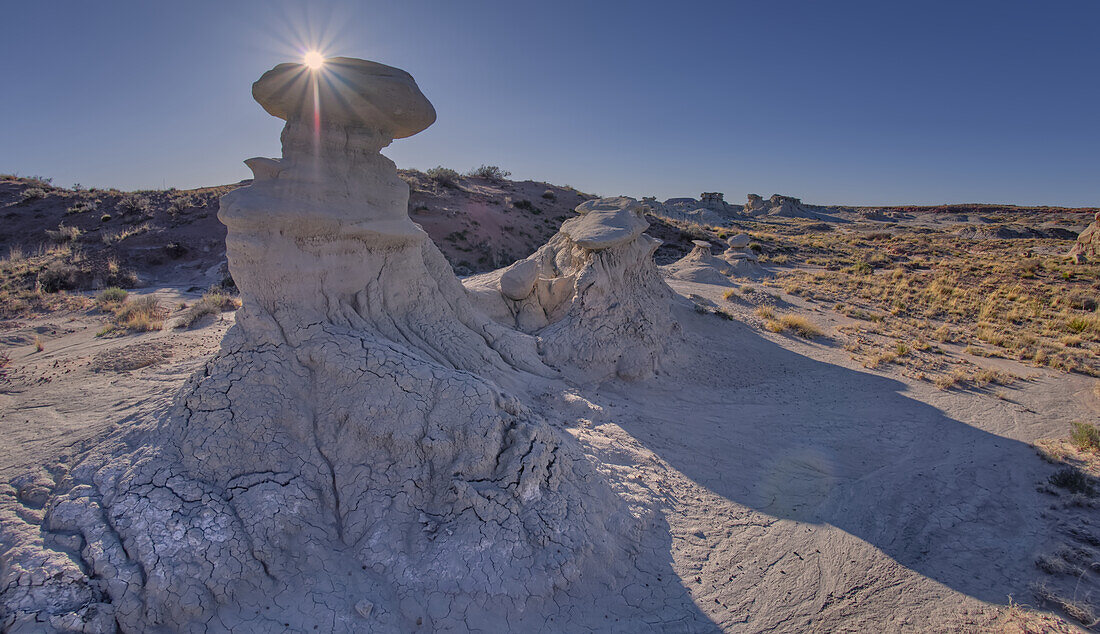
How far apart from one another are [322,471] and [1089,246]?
103ft

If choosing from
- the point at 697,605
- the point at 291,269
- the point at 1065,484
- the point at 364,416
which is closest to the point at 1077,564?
the point at 1065,484

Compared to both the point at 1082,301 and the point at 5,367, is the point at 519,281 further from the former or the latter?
the point at 1082,301

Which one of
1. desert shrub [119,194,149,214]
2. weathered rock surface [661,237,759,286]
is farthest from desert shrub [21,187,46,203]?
weathered rock surface [661,237,759,286]

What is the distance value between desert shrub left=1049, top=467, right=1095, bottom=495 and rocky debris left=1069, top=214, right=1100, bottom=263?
2231cm

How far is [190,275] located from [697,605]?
710 inches

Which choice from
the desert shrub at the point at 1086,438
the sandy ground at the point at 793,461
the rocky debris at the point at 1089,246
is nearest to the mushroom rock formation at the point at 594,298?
the sandy ground at the point at 793,461

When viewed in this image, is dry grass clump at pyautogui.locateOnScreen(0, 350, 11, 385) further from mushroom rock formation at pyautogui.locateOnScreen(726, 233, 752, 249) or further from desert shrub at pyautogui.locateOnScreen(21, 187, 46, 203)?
mushroom rock formation at pyautogui.locateOnScreen(726, 233, 752, 249)

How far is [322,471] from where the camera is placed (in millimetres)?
3436

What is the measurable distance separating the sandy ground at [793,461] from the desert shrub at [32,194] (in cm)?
1989

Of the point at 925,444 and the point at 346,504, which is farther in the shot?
the point at 925,444

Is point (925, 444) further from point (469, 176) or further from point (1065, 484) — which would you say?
point (469, 176)

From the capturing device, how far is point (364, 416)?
359 cm

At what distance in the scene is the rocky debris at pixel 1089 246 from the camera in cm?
1834

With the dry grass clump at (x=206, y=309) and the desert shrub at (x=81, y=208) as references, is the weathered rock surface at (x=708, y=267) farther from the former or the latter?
the desert shrub at (x=81, y=208)
